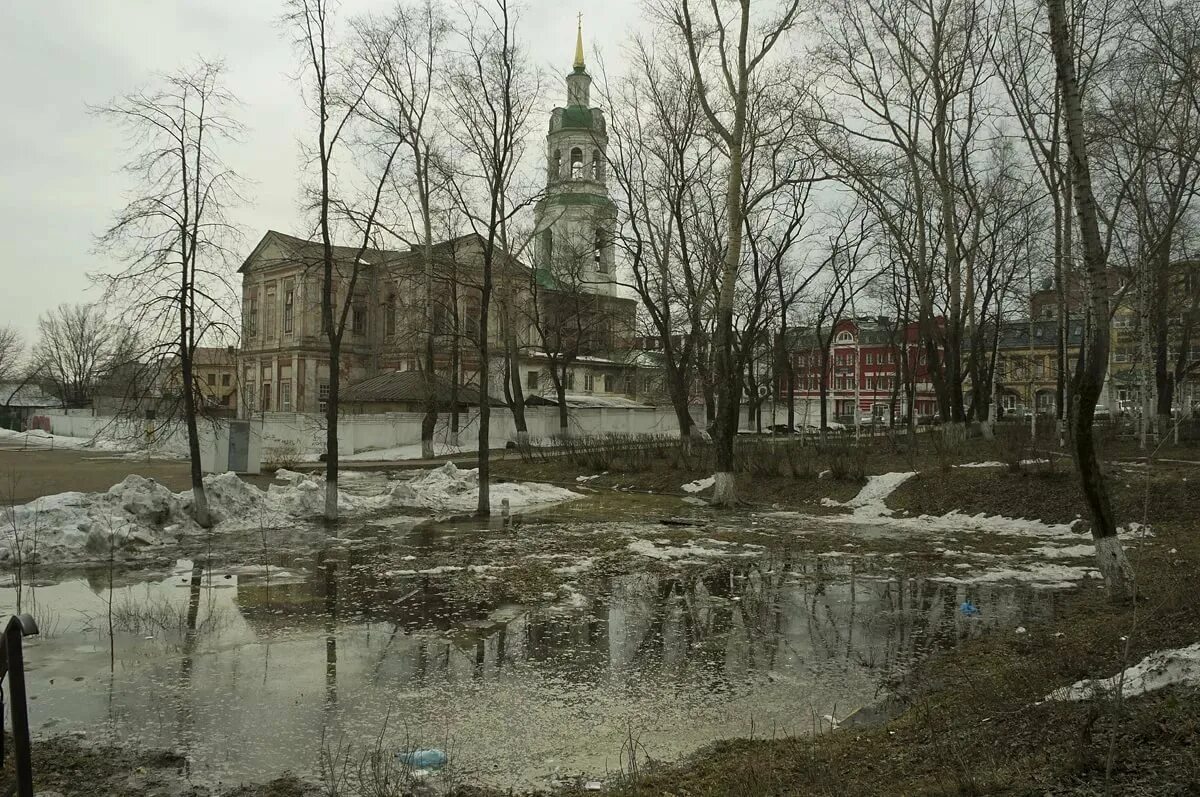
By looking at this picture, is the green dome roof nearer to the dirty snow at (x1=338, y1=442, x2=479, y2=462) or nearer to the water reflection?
the dirty snow at (x1=338, y1=442, x2=479, y2=462)

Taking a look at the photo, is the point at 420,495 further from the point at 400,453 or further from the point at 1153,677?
the point at 1153,677

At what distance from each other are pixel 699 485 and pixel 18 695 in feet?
69.2

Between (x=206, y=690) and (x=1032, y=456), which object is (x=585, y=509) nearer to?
(x=1032, y=456)

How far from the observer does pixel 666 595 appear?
10406mm

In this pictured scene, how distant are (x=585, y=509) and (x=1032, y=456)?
34.5 ft

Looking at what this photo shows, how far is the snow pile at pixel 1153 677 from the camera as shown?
4.61m

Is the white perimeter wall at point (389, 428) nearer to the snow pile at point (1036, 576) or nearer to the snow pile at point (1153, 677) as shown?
the snow pile at point (1036, 576)

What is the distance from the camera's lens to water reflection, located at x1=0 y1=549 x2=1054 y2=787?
18.9 ft

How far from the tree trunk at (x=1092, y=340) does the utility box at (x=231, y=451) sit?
84.9 feet

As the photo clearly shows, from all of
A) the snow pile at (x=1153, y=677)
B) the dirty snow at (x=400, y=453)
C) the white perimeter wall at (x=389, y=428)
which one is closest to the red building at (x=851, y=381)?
the white perimeter wall at (x=389, y=428)

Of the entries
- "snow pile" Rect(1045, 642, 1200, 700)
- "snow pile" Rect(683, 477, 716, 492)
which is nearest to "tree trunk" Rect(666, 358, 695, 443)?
"snow pile" Rect(683, 477, 716, 492)

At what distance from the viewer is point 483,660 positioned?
7508 millimetres

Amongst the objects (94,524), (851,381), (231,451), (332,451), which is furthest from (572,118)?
(851,381)

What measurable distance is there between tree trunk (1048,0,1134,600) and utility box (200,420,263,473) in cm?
2588
